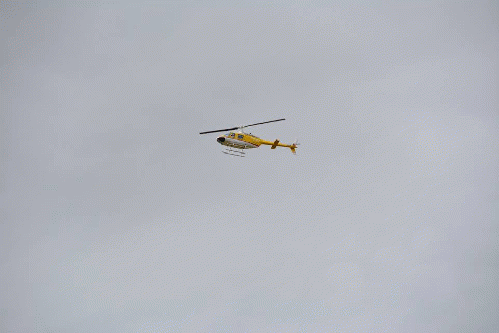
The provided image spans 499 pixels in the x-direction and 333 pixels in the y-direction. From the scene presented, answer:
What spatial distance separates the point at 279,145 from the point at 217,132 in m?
13.6

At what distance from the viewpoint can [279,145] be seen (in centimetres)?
11450

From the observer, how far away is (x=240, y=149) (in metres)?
112

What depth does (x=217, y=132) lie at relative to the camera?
107 metres

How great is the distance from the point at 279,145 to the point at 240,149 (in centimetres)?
779

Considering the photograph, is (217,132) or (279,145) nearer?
(217,132)

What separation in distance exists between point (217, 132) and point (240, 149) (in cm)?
688
